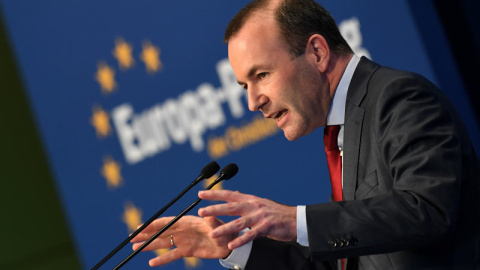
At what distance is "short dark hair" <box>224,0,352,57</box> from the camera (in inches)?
71.8

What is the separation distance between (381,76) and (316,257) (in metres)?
0.49

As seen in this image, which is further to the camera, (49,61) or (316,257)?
(49,61)

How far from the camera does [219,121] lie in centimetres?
297

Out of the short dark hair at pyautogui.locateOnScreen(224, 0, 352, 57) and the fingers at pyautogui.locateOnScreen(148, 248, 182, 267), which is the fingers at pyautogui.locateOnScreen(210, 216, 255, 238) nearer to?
the fingers at pyautogui.locateOnScreen(148, 248, 182, 267)

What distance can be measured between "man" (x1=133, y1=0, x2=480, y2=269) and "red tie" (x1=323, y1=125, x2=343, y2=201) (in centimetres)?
1

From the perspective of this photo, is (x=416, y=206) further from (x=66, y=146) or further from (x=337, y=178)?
(x=66, y=146)

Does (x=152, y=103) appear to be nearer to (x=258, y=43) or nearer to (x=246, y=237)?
(x=258, y=43)

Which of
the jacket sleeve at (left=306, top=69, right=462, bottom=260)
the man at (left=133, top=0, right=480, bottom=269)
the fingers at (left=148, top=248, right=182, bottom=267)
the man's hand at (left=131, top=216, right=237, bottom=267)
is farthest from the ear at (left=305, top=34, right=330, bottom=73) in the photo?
the fingers at (left=148, top=248, right=182, bottom=267)

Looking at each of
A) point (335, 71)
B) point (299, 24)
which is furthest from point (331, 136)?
point (299, 24)

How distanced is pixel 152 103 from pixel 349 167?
160cm

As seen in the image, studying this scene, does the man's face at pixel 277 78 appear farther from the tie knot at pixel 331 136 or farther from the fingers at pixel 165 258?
the fingers at pixel 165 258

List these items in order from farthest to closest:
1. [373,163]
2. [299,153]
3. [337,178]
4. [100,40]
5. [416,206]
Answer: [100,40]
[299,153]
[337,178]
[373,163]
[416,206]

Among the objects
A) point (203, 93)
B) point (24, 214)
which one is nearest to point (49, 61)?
point (203, 93)

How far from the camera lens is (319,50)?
1844 millimetres
